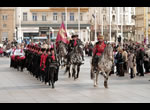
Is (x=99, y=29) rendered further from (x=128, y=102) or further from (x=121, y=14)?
(x=128, y=102)

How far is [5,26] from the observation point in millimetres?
105688

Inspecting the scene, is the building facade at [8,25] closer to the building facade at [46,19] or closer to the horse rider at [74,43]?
the building facade at [46,19]

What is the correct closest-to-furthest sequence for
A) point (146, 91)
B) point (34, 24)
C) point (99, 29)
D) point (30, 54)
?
point (146, 91) → point (30, 54) → point (34, 24) → point (99, 29)

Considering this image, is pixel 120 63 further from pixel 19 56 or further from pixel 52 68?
pixel 19 56

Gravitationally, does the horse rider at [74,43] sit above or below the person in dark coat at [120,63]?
above

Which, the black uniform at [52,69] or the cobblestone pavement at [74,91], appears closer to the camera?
the cobblestone pavement at [74,91]

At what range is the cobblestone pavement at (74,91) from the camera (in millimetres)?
18422

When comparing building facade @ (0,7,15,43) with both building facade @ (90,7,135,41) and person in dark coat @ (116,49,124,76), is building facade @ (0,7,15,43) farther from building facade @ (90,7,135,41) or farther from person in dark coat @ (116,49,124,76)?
person in dark coat @ (116,49,124,76)

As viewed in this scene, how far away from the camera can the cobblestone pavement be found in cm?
1842

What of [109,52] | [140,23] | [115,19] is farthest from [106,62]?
[115,19]

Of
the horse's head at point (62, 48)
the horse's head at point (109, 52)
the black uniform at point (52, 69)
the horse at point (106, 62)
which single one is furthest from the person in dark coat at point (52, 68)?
the horse's head at point (62, 48)

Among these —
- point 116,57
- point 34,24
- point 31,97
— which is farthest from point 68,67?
point 34,24
